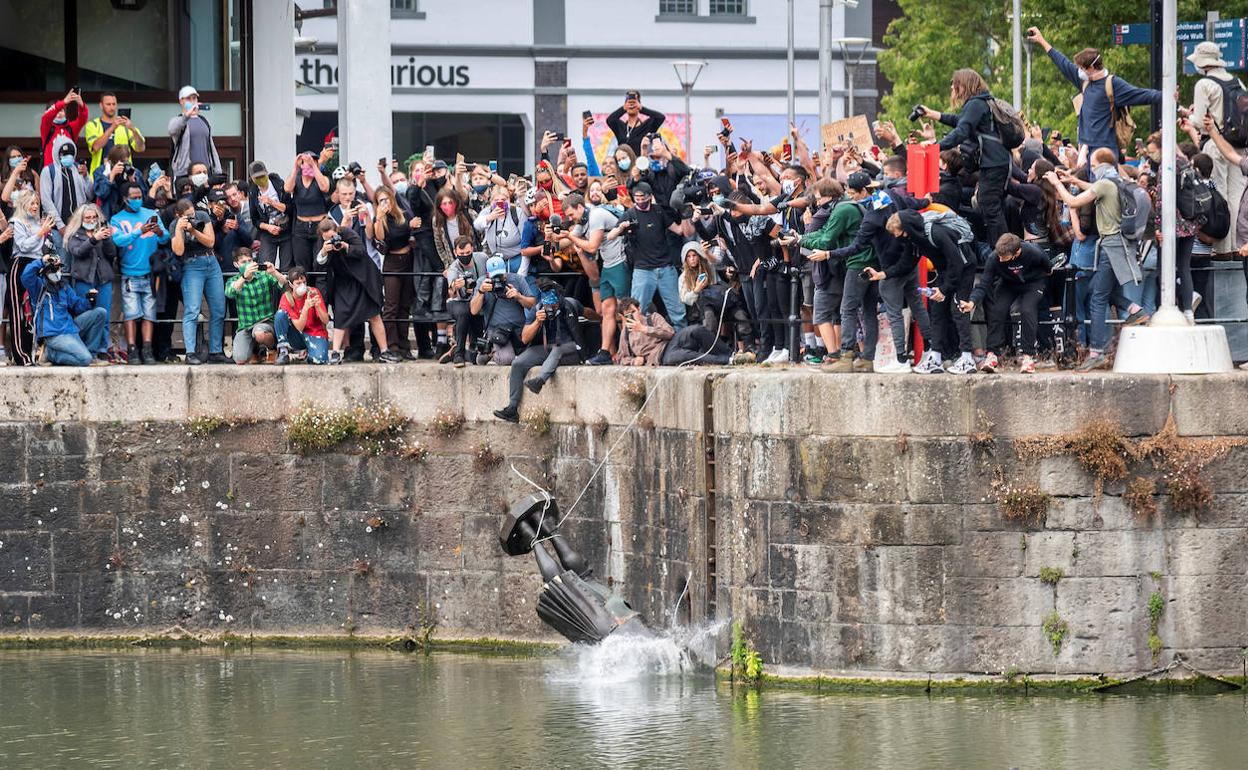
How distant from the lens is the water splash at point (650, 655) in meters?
17.6

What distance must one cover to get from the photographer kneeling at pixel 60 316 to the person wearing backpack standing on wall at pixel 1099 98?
9170mm

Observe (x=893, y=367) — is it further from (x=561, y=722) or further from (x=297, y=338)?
(x=297, y=338)

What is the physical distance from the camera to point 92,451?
20.2 metres

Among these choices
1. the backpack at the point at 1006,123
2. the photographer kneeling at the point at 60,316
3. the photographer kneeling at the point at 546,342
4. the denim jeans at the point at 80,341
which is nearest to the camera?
the backpack at the point at 1006,123

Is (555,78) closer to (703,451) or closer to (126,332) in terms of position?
(126,332)

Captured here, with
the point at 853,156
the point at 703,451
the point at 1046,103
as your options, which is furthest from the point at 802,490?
the point at 1046,103

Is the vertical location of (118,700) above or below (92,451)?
below

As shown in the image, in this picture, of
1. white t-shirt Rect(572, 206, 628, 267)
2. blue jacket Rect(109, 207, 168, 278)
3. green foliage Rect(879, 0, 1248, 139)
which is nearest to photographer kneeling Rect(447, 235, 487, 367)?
white t-shirt Rect(572, 206, 628, 267)

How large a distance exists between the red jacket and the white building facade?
27229 mm

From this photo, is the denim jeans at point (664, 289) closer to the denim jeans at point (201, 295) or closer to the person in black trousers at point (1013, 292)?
the person in black trousers at point (1013, 292)

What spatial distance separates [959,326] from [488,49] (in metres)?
35.5

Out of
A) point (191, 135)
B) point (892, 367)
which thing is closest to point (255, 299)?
point (191, 135)

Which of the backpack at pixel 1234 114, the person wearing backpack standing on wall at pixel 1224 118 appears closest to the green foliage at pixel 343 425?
the person wearing backpack standing on wall at pixel 1224 118

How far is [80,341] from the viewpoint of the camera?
2039 centimetres
